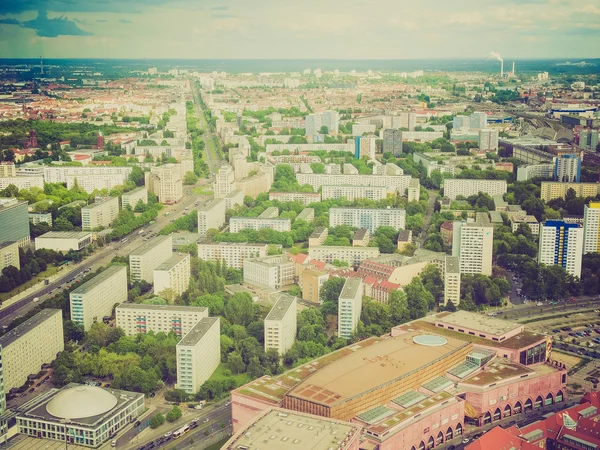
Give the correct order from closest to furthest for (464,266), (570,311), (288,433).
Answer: (288,433) → (570,311) → (464,266)

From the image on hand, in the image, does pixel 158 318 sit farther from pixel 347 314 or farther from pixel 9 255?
pixel 9 255

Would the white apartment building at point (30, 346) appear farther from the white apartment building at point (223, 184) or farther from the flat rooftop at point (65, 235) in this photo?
the white apartment building at point (223, 184)

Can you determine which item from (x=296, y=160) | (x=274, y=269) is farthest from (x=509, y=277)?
(x=296, y=160)

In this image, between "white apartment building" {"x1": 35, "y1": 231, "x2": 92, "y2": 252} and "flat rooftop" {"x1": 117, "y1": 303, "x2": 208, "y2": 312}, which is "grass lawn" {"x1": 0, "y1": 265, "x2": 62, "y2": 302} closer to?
"white apartment building" {"x1": 35, "y1": 231, "x2": 92, "y2": 252}

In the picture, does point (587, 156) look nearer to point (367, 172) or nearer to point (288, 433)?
point (367, 172)

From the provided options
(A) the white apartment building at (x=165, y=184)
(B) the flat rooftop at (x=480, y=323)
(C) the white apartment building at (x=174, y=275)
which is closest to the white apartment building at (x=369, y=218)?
(C) the white apartment building at (x=174, y=275)

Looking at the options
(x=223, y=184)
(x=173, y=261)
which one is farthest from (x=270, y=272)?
(x=223, y=184)
